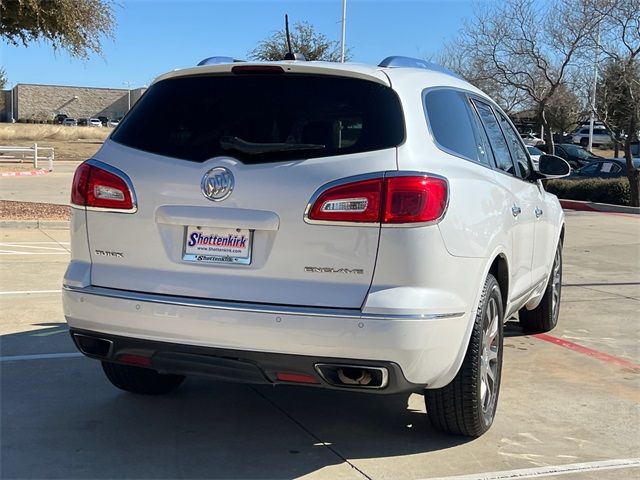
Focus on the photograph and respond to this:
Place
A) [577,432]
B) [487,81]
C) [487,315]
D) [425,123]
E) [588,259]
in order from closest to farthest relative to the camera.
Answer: [425,123], [487,315], [577,432], [588,259], [487,81]

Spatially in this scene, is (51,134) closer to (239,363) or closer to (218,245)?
(218,245)

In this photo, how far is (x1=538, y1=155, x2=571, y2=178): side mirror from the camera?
19.5 feet

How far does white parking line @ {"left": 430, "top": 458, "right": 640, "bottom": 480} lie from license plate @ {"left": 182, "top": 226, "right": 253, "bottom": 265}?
4.69ft

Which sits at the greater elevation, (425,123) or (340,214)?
(425,123)

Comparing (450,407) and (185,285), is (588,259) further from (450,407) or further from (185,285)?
(185,285)

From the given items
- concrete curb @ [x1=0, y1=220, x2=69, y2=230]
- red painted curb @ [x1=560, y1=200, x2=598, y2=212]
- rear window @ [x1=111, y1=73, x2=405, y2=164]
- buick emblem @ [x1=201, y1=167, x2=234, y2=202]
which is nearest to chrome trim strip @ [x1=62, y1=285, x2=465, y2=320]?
buick emblem @ [x1=201, y1=167, x2=234, y2=202]

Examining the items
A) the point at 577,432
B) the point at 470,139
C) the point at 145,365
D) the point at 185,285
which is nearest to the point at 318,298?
the point at 185,285

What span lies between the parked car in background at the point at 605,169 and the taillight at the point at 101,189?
886 inches

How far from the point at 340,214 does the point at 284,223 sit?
0.85ft

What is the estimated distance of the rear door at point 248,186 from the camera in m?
3.43

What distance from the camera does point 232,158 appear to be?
3602mm

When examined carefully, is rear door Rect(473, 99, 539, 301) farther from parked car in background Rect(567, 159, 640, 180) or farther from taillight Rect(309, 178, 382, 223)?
parked car in background Rect(567, 159, 640, 180)

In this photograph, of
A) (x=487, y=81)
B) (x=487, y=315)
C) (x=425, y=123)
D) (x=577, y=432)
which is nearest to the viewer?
(x=425, y=123)

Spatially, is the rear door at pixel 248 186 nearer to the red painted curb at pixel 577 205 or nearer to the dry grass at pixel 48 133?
the red painted curb at pixel 577 205
